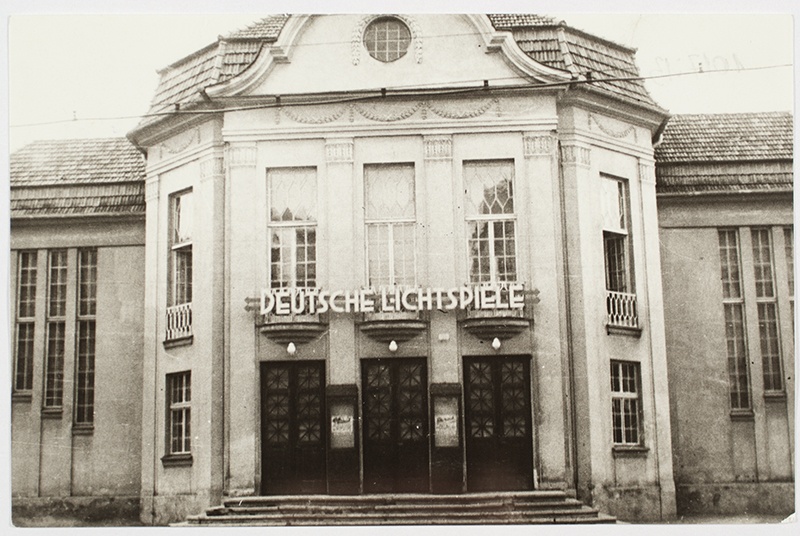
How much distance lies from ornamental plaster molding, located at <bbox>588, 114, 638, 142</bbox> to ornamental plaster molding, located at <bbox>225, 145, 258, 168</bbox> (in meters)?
5.06

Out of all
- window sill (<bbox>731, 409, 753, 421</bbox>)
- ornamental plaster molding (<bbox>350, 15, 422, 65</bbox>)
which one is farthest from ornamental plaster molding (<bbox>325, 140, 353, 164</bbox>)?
window sill (<bbox>731, 409, 753, 421</bbox>)

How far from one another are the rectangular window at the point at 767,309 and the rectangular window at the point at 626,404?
1.86 meters

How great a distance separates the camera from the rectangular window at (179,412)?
18250 mm

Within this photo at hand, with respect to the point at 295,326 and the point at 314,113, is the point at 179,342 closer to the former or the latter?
the point at 295,326

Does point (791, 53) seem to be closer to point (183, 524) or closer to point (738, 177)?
point (738, 177)

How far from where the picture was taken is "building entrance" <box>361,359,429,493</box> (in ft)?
57.5

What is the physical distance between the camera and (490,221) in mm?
18172

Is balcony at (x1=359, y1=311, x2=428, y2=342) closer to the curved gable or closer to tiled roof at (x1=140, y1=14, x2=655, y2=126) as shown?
the curved gable

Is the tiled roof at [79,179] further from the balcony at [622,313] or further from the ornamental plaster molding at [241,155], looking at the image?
the balcony at [622,313]

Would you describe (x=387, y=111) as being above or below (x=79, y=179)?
above

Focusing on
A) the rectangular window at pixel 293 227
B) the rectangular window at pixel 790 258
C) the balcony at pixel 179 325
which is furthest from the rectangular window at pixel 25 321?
the rectangular window at pixel 790 258

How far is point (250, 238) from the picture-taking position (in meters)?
18.1

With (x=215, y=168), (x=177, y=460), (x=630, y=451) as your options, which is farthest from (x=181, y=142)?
(x=630, y=451)

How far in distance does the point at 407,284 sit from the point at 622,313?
10.7 feet
